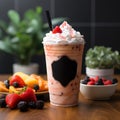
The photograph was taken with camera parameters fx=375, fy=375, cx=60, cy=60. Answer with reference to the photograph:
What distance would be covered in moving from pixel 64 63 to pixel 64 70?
30 mm

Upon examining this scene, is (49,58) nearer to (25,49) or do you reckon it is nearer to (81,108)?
(81,108)

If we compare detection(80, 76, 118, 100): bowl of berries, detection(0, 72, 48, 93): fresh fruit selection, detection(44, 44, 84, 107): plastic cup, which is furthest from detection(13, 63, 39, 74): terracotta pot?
detection(44, 44, 84, 107): plastic cup

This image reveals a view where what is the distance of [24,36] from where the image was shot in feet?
12.0

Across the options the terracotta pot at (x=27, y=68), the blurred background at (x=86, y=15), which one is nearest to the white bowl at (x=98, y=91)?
the terracotta pot at (x=27, y=68)

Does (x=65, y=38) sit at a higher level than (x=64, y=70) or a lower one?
higher

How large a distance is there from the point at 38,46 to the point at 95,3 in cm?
84

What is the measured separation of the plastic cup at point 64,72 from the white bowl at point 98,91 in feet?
0.38

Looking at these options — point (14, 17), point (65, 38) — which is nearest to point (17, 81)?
point (65, 38)

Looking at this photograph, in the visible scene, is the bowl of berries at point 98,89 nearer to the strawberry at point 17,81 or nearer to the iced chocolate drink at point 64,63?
the iced chocolate drink at point 64,63

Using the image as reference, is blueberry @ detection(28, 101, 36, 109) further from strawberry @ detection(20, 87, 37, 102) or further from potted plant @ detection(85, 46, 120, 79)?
potted plant @ detection(85, 46, 120, 79)

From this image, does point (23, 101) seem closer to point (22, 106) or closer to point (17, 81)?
point (22, 106)

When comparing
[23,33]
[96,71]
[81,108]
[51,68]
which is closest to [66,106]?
[81,108]

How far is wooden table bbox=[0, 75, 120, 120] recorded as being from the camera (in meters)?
1.39

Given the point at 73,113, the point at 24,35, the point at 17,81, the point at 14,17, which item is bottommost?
the point at 73,113
